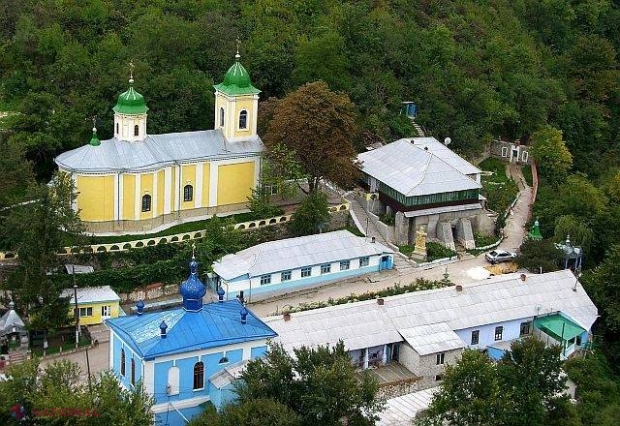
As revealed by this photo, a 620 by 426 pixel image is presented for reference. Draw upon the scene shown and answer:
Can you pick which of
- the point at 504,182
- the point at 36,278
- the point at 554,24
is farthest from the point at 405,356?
the point at 554,24

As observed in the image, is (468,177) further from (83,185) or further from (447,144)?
(83,185)

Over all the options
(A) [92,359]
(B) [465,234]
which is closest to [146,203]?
(A) [92,359]

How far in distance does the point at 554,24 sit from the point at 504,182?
81.3 ft

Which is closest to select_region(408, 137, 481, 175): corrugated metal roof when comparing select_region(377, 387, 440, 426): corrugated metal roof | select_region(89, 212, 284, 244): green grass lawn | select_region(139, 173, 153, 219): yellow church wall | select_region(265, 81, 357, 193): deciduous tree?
select_region(265, 81, 357, 193): deciduous tree

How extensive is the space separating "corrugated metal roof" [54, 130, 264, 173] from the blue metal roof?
1089cm

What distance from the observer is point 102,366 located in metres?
41.0

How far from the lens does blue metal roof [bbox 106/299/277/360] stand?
36031 millimetres

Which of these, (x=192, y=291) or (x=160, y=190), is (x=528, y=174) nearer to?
(x=160, y=190)

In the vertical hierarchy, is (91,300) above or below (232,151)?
below

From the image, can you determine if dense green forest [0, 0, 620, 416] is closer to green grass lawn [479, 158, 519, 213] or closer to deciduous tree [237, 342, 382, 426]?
green grass lawn [479, 158, 519, 213]

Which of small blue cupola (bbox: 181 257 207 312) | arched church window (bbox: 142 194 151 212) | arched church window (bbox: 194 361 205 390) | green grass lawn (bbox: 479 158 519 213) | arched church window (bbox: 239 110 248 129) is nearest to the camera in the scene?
arched church window (bbox: 194 361 205 390)

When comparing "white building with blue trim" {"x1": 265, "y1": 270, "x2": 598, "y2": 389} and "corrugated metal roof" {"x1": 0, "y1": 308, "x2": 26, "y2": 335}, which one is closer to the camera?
"corrugated metal roof" {"x1": 0, "y1": 308, "x2": 26, "y2": 335}

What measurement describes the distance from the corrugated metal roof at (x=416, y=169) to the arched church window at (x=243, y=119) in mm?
6649

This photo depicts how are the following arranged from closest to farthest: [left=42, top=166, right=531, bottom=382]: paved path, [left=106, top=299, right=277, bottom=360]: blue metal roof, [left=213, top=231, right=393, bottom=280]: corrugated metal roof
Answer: [left=106, top=299, right=277, bottom=360]: blue metal roof → [left=42, top=166, right=531, bottom=382]: paved path → [left=213, top=231, right=393, bottom=280]: corrugated metal roof
